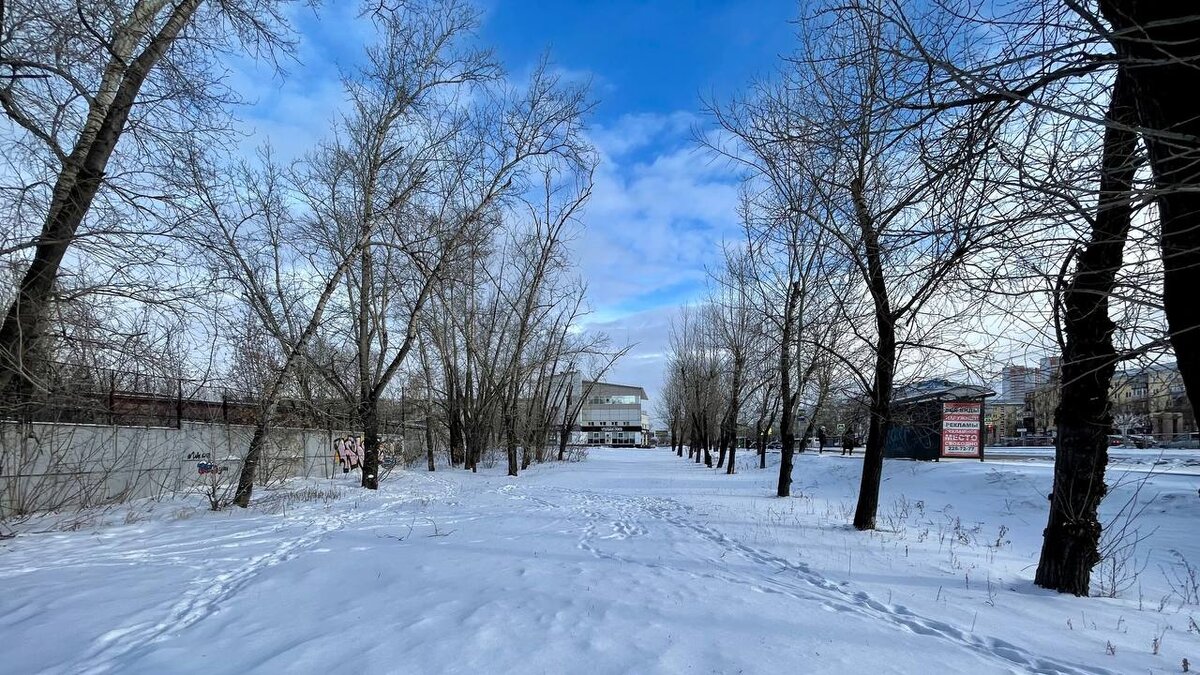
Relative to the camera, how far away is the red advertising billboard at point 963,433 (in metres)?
19.2

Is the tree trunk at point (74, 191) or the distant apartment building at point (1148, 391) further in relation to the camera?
the tree trunk at point (74, 191)

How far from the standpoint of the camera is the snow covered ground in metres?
3.66

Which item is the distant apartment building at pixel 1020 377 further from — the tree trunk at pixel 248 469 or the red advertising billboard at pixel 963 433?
the red advertising billboard at pixel 963 433

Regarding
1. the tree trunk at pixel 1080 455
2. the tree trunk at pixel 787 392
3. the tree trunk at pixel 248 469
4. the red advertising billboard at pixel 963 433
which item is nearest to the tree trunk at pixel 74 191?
the tree trunk at pixel 248 469

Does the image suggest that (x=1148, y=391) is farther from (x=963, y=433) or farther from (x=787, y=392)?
(x=963, y=433)

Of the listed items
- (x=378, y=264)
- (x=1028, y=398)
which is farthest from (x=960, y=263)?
(x=378, y=264)

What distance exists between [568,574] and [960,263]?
420 cm

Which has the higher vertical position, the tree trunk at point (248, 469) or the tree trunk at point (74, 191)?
the tree trunk at point (74, 191)

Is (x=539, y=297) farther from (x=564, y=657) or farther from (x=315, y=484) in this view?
(x=564, y=657)

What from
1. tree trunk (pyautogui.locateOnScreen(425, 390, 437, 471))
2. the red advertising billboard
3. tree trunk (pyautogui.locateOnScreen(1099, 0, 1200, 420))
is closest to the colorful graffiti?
tree trunk (pyautogui.locateOnScreen(425, 390, 437, 471))

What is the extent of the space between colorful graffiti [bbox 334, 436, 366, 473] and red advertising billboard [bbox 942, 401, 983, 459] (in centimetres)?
1898

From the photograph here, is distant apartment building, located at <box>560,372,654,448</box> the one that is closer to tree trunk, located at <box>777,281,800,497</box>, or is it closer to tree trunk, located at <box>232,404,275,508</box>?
tree trunk, located at <box>777,281,800,497</box>

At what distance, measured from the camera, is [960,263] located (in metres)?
4.44

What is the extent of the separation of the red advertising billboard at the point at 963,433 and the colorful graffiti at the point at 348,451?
19.0 meters
